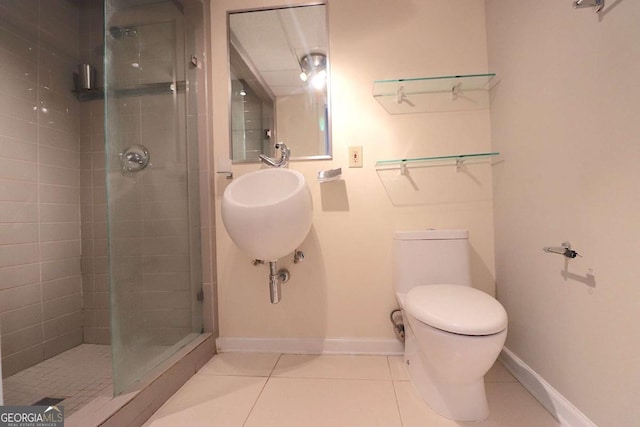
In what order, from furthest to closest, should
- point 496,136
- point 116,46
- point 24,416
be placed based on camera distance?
point 496,136, point 116,46, point 24,416

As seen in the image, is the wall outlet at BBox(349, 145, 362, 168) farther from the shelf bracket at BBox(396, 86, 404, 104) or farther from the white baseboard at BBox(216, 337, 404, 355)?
the white baseboard at BBox(216, 337, 404, 355)

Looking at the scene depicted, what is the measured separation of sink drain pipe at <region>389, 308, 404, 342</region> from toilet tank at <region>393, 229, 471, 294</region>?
0.19m

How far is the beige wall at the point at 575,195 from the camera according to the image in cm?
63

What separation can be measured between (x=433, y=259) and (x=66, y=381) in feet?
5.59

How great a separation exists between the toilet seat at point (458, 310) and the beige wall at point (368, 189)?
0.37 metres

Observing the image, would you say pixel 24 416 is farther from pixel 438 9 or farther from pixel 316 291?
pixel 438 9

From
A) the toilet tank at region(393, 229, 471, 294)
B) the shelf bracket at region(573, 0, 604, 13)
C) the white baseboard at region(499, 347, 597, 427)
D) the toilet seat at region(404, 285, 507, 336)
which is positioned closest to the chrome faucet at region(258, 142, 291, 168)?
the toilet tank at region(393, 229, 471, 294)

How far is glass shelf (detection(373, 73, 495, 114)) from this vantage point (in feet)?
4.07

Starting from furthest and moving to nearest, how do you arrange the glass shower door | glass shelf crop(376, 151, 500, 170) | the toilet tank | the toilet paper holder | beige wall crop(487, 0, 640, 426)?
glass shelf crop(376, 151, 500, 170) < the toilet tank < the glass shower door < the toilet paper holder < beige wall crop(487, 0, 640, 426)

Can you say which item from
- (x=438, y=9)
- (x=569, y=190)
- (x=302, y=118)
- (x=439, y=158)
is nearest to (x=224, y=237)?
(x=302, y=118)

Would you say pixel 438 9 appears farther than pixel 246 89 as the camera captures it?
No

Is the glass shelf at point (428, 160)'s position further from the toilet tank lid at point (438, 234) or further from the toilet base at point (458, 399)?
the toilet base at point (458, 399)

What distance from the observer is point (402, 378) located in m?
1.04

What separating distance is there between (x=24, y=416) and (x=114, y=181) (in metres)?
0.75
